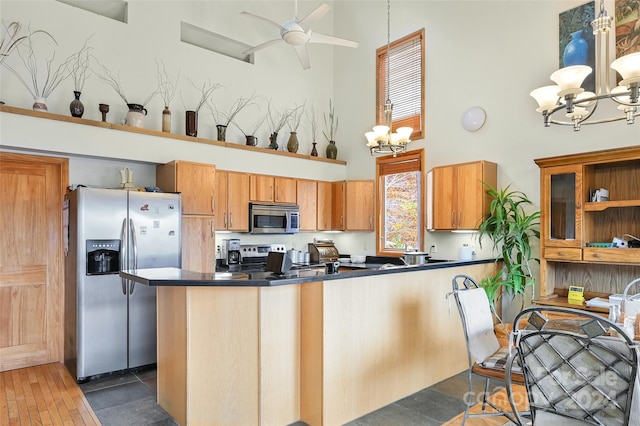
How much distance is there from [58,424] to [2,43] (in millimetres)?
3743

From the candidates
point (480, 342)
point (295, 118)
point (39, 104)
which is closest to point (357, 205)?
point (295, 118)

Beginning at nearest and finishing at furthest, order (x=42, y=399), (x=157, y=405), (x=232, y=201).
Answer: (x=157, y=405) → (x=42, y=399) → (x=232, y=201)

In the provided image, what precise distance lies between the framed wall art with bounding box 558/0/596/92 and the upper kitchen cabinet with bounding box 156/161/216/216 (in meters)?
4.01

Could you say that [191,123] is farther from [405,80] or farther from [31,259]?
[405,80]

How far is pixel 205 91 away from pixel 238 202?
163 cm

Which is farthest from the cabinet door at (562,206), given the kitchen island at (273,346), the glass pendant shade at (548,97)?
the kitchen island at (273,346)

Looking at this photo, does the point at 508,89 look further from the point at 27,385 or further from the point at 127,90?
the point at 27,385

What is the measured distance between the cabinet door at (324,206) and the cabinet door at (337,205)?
0.16 ft

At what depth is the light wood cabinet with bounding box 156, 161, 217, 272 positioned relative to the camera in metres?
4.55

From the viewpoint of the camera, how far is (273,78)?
6262 millimetres

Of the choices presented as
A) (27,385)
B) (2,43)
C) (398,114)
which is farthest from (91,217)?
(398,114)

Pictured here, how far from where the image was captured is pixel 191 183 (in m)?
4.61

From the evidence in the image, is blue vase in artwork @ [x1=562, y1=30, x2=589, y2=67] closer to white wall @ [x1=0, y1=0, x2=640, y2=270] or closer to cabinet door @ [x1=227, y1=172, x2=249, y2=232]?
white wall @ [x1=0, y1=0, x2=640, y2=270]

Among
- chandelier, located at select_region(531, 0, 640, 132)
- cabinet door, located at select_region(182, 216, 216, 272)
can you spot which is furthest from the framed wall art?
cabinet door, located at select_region(182, 216, 216, 272)
